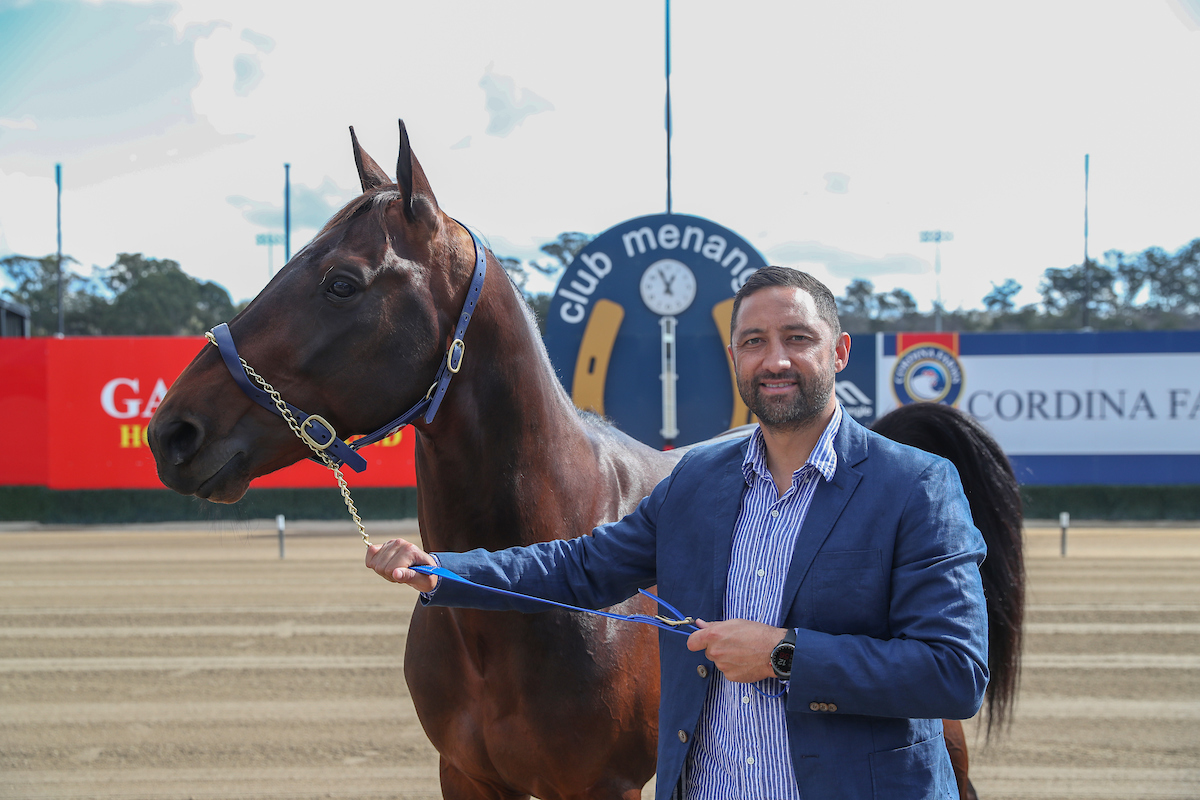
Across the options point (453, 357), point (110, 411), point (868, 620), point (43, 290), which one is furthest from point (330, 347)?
point (43, 290)

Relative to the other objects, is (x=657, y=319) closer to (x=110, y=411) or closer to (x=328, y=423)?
(x=328, y=423)

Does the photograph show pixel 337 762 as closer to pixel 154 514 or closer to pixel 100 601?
pixel 100 601

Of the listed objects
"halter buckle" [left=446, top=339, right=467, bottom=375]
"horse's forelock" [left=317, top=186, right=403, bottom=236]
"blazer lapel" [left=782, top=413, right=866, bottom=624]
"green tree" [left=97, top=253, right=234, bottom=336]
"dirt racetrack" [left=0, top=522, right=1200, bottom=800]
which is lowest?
"dirt racetrack" [left=0, top=522, right=1200, bottom=800]

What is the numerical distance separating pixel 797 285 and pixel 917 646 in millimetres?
704

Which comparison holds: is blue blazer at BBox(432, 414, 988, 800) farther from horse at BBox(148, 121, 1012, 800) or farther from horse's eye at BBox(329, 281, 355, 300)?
horse's eye at BBox(329, 281, 355, 300)

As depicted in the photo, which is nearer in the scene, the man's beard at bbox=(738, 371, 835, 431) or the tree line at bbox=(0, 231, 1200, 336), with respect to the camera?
the man's beard at bbox=(738, 371, 835, 431)

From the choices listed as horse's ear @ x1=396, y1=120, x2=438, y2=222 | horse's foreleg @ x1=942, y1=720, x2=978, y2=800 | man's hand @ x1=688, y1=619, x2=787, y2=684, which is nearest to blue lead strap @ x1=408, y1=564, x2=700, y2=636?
man's hand @ x1=688, y1=619, x2=787, y2=684

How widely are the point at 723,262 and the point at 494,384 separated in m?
4.77

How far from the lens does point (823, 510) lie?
1592 mm

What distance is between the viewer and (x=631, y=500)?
2652mm

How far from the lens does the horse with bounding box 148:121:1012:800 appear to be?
1.88 metres

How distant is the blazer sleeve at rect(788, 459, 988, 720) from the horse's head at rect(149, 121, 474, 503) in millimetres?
1080

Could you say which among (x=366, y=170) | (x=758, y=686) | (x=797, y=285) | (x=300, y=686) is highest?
(x=366, y=170)

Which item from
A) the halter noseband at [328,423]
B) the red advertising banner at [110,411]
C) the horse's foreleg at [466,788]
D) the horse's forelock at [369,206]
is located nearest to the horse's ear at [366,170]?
the horse's forelock at [369,206]
